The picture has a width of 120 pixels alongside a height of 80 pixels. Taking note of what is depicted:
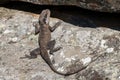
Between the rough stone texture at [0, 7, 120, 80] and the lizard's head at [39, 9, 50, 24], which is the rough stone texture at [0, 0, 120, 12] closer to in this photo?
the rough stone texture at [0, 7, 120, 80]

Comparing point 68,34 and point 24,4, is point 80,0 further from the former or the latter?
point 24,4

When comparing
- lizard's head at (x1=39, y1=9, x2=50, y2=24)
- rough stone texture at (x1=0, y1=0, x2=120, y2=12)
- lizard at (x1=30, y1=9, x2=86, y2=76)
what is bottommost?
lizard at (x1=30, y1=9, x2=86, y2=76)

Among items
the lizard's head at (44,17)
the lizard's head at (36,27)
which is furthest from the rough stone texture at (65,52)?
the lizard's head at (44,17)

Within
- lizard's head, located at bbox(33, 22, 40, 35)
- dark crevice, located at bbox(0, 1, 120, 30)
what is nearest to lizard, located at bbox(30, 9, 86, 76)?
lizard's head, located at bbox(33, 22, 40, 35)

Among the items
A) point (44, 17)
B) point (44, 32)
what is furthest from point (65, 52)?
point (44, 17)

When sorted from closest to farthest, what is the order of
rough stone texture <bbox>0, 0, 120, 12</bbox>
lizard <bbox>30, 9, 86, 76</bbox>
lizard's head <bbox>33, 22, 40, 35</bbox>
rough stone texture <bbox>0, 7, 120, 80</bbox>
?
rough stone texture <bbox>0, 7, 120, 80</bbox> → rough stone texture <bbox>0, 0, 120, 12</bbox> → lizard <bbox>30, 9, 86, 76</bbox> → lizard's head <bbox>33, 22, 40, 35</bbox>

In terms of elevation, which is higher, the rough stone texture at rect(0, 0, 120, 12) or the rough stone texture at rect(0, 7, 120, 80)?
the rough stone texture at rect(0, 0, 120, 12)

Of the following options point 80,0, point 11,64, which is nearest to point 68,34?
point 80,0

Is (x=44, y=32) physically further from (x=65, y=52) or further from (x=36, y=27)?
(x=65, y=52)
